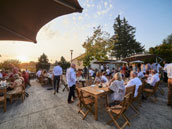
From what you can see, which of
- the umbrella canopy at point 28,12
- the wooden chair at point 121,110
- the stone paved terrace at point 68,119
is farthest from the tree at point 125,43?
the umbrella canopy at point 28,12

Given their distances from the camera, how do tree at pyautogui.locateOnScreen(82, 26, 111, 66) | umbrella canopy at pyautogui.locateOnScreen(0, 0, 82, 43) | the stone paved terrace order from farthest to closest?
tree at pyautogui.locateOnScreen(82, 26, 111, 66), the stone paved terrace, umbrella canopy at pyautogui.locateOnScreen(0, 0, 82, 43)

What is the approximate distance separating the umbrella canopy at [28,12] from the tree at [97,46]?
8.21m

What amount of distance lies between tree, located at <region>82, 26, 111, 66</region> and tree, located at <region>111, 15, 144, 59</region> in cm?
Result: 1405

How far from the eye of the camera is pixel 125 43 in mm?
24672

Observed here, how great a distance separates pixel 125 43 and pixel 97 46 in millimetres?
18323

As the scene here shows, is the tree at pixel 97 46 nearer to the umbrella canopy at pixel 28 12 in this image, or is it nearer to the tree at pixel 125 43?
the umbrella canopy at pixel 28 12

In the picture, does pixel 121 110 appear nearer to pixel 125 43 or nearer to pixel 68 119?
pixel 68 119

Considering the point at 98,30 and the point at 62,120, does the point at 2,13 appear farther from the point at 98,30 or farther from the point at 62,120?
the point at 98,30

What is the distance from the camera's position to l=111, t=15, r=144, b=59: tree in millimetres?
24453

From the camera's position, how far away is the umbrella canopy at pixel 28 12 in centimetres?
120

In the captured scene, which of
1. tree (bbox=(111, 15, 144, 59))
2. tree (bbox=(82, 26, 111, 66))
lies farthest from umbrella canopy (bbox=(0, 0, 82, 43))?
tree (bbox=(111, 15, 144, 59))

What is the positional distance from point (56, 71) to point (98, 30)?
31.1ft

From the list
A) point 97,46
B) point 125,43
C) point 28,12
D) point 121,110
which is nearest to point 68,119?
point 121,110

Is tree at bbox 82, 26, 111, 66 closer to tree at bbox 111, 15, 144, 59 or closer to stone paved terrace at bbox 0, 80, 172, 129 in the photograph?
stone paved terrace at bbox 0, 80, 172, 129
